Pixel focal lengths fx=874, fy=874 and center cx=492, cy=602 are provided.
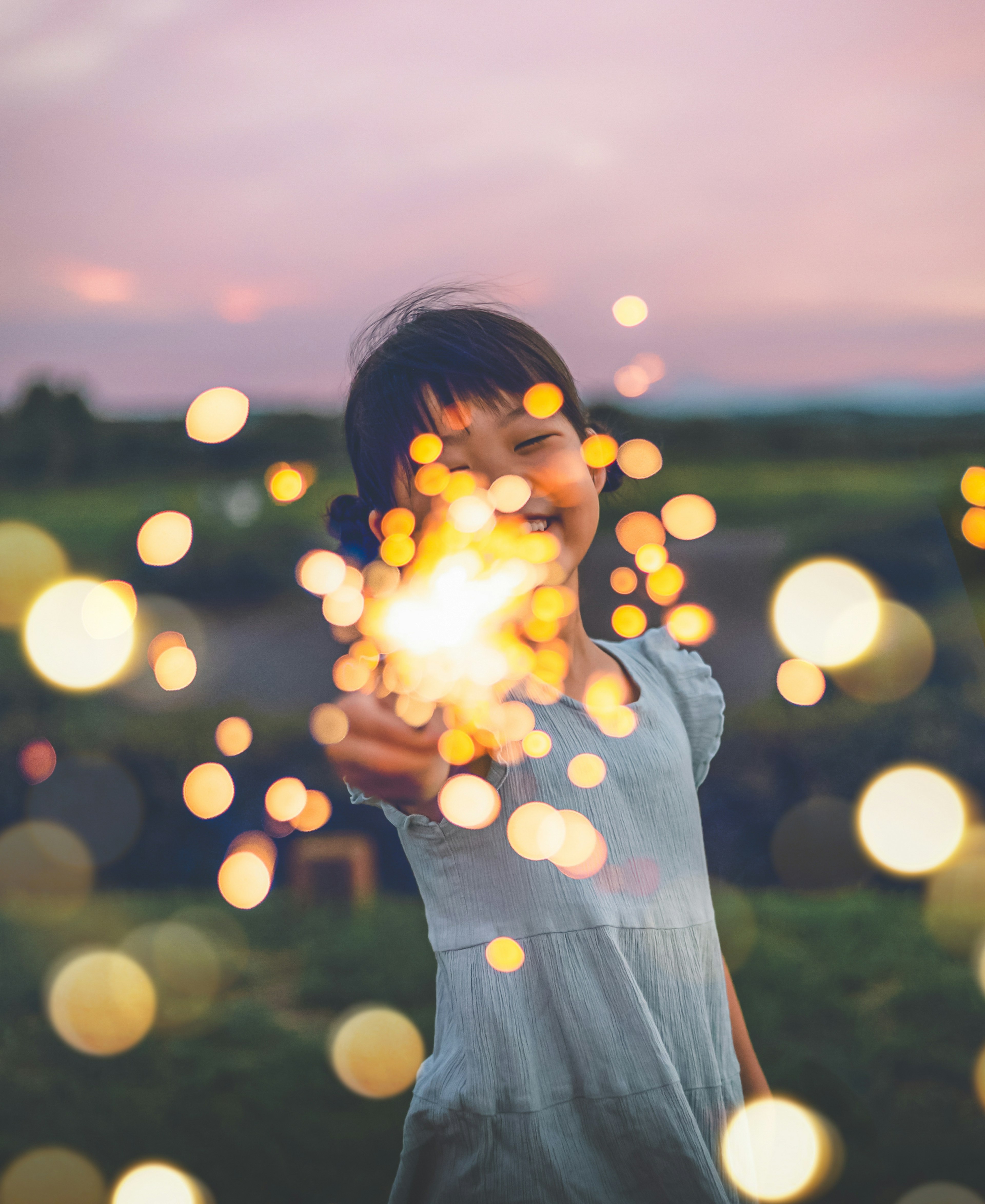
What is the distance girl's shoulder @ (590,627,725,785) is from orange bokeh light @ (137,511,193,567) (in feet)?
1.56

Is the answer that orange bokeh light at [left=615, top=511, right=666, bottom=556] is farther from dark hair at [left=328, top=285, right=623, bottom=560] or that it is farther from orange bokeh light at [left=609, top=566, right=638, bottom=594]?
dark hair at [left=328, top=285, right=623, bottom=560]

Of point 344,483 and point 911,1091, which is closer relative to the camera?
point 911,1091

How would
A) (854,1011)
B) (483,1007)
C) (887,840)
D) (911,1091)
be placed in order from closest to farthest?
1. (483,1007)
2. (911,1091)
3. (854,1011)
4. (887,840)

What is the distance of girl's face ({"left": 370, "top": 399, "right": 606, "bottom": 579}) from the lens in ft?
2.67

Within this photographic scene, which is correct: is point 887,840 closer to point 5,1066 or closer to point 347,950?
point 347,950

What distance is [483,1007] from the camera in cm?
73

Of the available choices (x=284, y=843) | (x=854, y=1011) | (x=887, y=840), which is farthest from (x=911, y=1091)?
(x=284, y=843)

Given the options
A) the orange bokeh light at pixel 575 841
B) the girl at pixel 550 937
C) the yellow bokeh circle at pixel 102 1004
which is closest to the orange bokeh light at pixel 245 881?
the girl at pixel 550 937

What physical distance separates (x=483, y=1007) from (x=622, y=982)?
0.12 m

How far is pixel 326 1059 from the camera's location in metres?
1.77

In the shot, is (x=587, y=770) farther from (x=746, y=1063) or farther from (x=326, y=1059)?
(x=326, y=1059)

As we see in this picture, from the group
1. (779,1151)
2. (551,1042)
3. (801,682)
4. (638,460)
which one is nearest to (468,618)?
(551,1042)

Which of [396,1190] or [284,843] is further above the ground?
[284,843]

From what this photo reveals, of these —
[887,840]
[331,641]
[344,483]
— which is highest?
[344,483]
